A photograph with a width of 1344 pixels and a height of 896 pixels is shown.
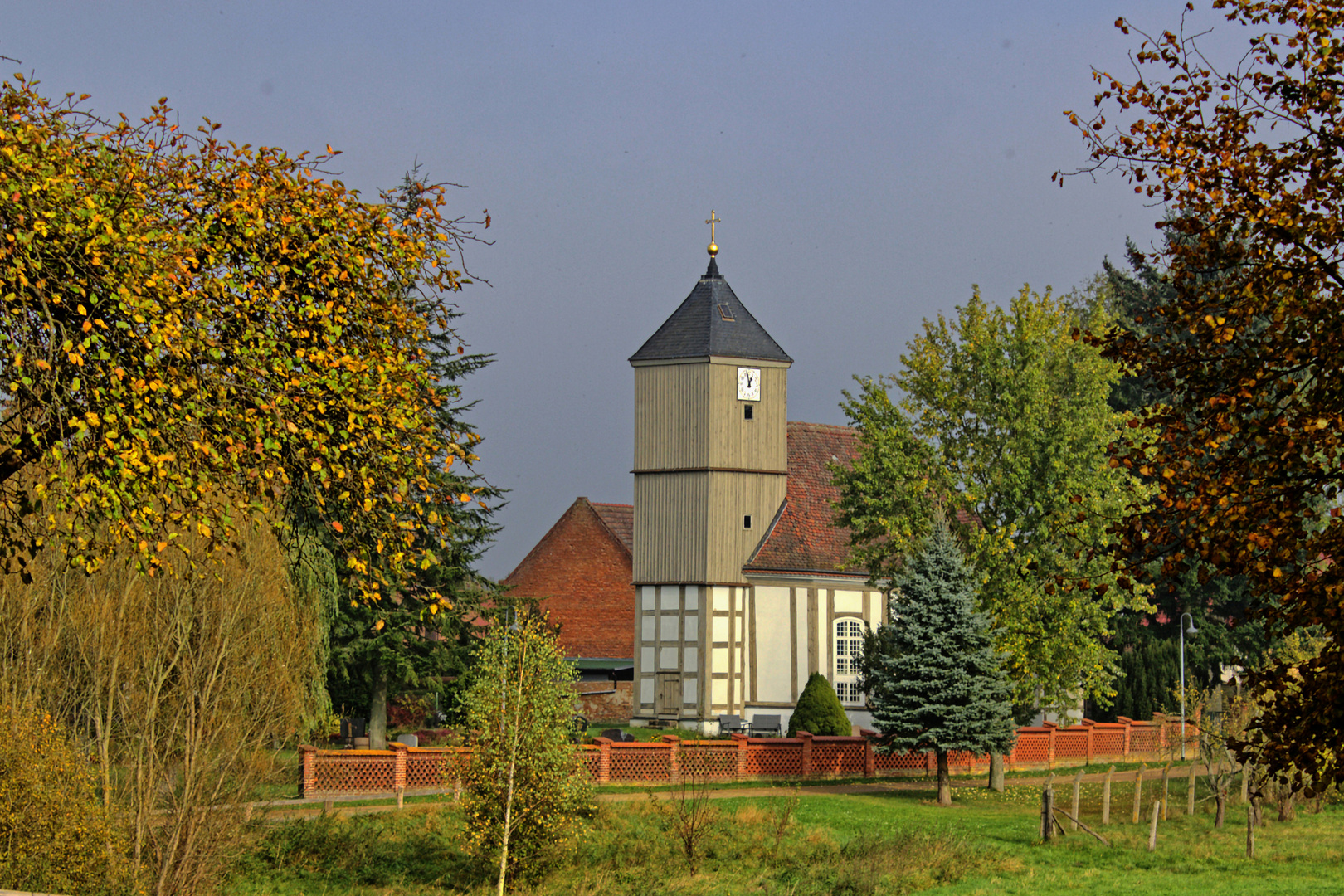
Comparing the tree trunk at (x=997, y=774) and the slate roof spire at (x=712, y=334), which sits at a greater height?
the slate roof spire at (x=712, y=334)

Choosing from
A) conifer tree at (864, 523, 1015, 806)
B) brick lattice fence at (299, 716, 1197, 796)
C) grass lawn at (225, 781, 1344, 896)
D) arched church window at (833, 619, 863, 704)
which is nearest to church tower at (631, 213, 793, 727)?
arched church window at (833, 619, 863, 704)

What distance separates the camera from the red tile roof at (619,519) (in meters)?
54.4

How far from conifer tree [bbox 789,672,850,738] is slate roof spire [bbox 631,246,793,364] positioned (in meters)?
11.7

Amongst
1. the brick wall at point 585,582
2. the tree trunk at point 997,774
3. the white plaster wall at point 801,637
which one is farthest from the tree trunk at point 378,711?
the brick wall at point 585,582

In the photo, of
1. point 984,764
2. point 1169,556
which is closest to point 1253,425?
point 1169,556

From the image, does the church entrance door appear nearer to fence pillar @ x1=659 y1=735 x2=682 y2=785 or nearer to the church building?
the church building

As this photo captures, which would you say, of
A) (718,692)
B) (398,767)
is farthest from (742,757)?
(718,692)

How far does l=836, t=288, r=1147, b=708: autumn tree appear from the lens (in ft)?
101

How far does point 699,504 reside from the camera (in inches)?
1722

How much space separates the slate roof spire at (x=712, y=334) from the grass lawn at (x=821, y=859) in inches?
826

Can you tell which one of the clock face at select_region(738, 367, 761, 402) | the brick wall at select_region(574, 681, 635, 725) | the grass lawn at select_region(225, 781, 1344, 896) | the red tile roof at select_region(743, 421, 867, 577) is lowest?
the grass lawn at select_region(225, 781, 1344, 896)

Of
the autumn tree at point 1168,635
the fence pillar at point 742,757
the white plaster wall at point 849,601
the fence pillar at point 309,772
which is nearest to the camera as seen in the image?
the fence pillar at point 309,772

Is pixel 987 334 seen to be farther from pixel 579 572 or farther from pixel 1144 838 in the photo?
pixel 579 572

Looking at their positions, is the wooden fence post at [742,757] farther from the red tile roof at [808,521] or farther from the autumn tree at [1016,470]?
the red tile roof at [808,521]
